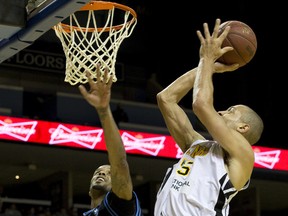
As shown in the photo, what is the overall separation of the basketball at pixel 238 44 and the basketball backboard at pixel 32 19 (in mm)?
773

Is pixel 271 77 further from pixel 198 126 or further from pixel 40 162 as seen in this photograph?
pixel 40 162

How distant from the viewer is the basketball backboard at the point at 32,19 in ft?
13.9

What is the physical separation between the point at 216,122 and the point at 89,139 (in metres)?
8.71

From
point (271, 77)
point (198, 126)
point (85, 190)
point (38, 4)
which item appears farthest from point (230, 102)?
point (38, 4)

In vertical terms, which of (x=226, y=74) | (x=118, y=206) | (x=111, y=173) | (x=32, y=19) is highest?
(x=226, y=74)

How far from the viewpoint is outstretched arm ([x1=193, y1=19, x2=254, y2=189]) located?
361 cm

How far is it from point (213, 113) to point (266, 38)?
498 inches

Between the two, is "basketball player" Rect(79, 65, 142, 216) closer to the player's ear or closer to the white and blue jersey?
the white and blue jersey

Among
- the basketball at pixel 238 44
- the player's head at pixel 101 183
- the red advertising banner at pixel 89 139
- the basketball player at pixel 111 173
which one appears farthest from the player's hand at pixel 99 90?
the red advertising banner at pixel 89 139

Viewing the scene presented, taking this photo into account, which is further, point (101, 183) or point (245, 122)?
point (101, 183)

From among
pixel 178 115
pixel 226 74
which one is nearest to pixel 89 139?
pixel 226 74

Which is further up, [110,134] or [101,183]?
[110,134]

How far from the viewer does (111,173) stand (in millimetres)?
3977

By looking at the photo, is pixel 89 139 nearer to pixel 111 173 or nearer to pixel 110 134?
pixel 111 173
